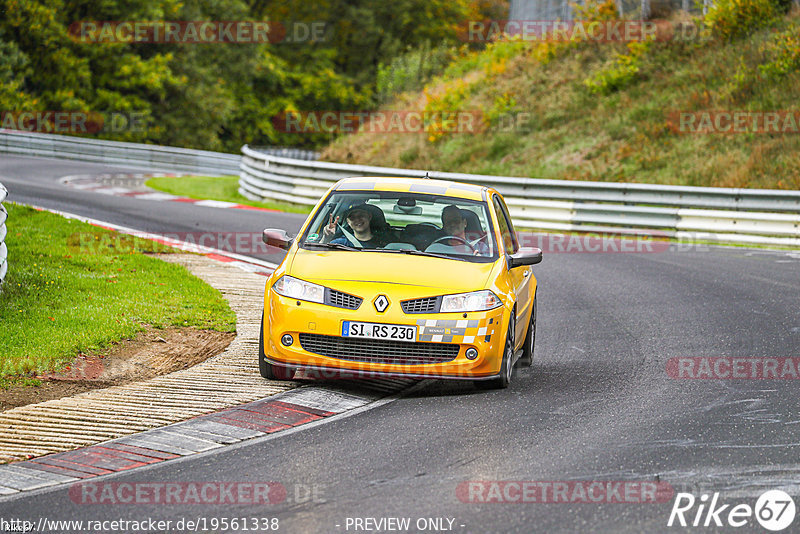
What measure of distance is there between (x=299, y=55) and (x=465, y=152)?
113 ft

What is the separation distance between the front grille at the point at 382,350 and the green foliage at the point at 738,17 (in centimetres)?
2566

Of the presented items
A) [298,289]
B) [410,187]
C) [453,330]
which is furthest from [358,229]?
[453,330]

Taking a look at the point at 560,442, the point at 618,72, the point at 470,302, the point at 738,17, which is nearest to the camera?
the point at 560,442

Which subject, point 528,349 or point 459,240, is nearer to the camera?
point 459,240

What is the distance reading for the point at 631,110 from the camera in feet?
96.7

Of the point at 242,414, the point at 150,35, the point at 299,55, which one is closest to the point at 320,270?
the point at 242,414

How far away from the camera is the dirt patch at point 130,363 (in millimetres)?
7848

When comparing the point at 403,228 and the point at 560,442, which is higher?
the point at 403,228

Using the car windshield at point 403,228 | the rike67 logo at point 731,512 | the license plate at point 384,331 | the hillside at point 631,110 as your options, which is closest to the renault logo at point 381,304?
the license plate at point 384,331

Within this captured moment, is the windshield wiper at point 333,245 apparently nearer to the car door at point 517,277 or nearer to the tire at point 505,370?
the car door at point 517,277

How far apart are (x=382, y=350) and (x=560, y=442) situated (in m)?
1.66

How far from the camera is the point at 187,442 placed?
21.9 ft

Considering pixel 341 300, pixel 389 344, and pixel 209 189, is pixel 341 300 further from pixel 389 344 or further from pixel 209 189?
pixel 209 189

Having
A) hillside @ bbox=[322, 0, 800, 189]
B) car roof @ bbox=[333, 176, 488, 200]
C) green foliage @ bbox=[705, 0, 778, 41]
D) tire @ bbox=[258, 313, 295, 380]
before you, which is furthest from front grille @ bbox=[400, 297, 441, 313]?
green foliage @ bbox=[705, 0, 778, 41]
